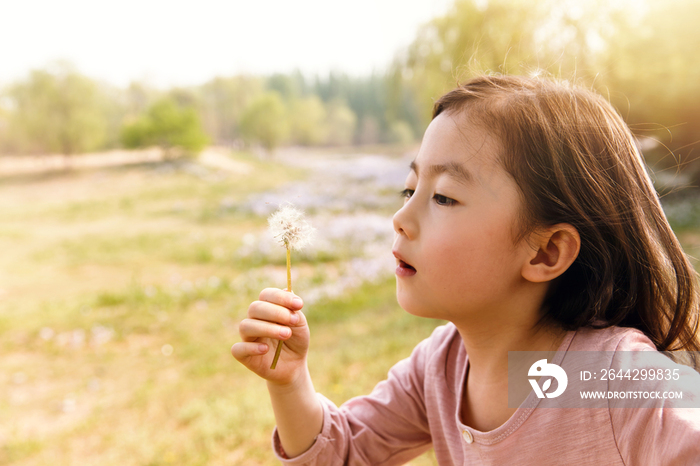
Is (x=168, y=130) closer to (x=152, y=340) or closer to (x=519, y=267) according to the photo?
(x=152, y=340)

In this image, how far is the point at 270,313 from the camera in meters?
0.76

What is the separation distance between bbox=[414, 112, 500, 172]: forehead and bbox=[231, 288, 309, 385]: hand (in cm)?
36

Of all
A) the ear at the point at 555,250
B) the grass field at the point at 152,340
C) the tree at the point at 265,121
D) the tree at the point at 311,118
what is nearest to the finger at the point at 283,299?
the ear at the point at 555,250

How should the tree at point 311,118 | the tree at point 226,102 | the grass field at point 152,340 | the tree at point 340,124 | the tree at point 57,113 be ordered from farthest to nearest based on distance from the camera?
the tree at point 311,118 → the tree at point 340,124 → the tree at point 226,102 → the tree at point 57,113 → the grass field at point 152,340

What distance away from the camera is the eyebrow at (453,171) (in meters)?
0.77

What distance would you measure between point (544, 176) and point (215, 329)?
10.9 feet

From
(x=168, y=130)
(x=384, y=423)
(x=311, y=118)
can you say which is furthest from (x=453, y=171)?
(x=311, y=118)

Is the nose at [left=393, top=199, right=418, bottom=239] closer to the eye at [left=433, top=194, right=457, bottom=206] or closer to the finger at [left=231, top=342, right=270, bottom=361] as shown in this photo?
the eye at [left=433, top=194, right=457, bottom=206]

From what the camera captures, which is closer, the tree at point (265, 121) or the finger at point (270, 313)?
the finger at point (270, 313)

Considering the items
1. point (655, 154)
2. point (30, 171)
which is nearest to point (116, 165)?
point (30, 171)

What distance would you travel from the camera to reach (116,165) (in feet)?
37.6

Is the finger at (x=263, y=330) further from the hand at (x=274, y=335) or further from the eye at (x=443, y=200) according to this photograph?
the eye at (x=443, y=200)

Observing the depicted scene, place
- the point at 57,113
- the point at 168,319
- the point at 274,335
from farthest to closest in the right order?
1. the point at 57,113
2. the point at 168,319
3. the point at 274,335

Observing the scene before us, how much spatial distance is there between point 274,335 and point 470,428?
15.6 inches
